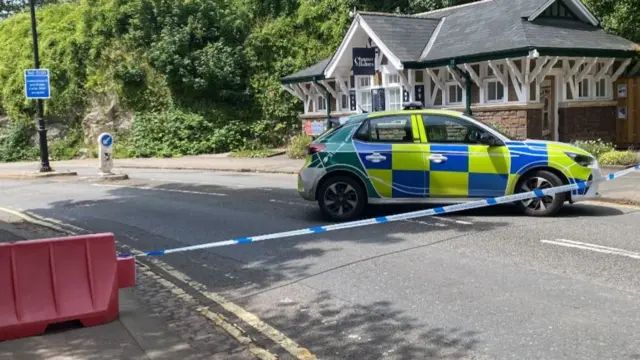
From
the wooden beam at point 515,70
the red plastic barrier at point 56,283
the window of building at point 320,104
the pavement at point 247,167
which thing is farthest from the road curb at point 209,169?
the red plastic barrier at point 56,283

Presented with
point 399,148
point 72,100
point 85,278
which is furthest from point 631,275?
point 72,100

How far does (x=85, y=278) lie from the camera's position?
537 cm

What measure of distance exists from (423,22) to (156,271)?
19.3 metres

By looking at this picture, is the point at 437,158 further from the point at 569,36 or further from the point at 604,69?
the point at 604,69

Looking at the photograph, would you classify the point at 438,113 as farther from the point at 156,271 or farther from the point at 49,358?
the point at 49,358

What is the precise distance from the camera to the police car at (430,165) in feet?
30.8

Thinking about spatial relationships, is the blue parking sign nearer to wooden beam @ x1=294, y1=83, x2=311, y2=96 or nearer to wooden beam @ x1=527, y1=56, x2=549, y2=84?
wooden beam @ x1=294, y1=83, x2=311, y2=96

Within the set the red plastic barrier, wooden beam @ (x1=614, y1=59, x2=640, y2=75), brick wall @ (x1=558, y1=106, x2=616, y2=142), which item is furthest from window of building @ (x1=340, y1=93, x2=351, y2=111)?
the red plastic barrier

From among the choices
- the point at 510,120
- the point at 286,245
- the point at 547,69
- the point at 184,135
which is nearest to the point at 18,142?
the point at 184,135

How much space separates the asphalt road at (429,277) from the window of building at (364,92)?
14468mm

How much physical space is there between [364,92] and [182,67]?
1167cm

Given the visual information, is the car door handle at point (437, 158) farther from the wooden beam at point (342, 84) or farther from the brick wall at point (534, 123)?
the wooden beam at point (342, 84)

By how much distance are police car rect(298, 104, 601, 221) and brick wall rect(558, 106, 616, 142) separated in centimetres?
1159

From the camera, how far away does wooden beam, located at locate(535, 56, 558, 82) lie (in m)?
19.1
